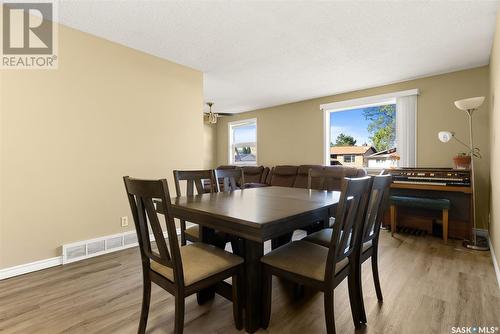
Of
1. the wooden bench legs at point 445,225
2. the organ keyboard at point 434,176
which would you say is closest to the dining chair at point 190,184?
the organ keyboard at point 434,176

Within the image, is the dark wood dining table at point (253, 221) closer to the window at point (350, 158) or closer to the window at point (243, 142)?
the window at point (350, 158)

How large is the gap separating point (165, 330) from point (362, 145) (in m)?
4.37

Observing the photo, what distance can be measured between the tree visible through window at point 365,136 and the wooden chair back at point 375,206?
2.72 meters

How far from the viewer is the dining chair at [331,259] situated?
50.3 inches

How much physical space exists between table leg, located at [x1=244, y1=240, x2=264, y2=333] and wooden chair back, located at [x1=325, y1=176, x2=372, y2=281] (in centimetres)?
41

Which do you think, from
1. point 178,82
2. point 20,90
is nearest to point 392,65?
point 178,82

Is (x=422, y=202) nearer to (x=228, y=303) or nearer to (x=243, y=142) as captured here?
(x=228, y=303)

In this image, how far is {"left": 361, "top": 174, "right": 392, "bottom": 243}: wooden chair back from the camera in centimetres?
157

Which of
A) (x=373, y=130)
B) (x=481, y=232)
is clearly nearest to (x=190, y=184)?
(x=373, y=130)

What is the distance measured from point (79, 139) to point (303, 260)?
8.13 feet

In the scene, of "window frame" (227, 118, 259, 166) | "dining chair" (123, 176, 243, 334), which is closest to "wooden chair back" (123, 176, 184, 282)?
"dining chair" (123, 176, 243, 334)

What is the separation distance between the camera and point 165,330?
1.52m

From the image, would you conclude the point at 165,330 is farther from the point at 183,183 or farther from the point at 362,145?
the point at 362,145

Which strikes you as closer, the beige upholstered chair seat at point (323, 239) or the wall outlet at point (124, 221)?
the beige upholstered chair seat at point (323, 239)
